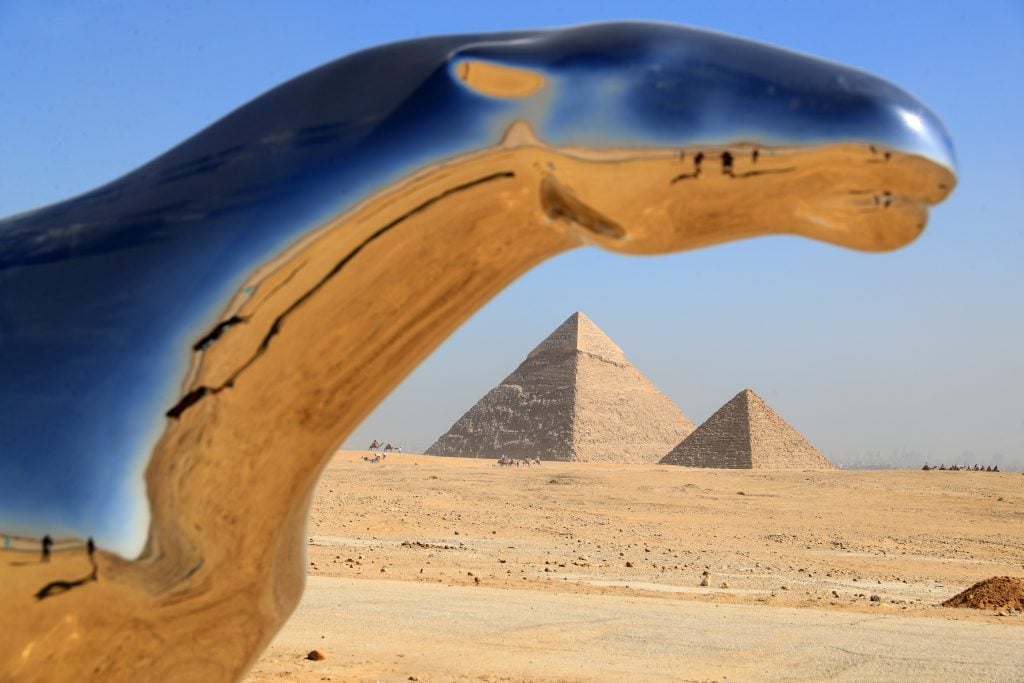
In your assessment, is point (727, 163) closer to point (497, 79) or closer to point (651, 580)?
point (497, 79)

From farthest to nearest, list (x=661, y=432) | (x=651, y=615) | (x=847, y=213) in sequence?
(x=661, y=432)
(x=651, y=615)
(x=847, y=213)

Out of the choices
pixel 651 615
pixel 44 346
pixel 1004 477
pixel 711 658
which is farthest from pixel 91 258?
pixel 1004 477

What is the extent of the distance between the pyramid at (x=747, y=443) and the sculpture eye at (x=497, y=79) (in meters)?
69.3

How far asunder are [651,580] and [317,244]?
44.6ft

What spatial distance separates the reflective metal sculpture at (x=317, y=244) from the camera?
1.77m

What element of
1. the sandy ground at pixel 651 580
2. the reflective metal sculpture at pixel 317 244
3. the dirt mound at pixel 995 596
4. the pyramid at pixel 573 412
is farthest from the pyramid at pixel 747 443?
the reflective metal sculpture at pixel 317 244

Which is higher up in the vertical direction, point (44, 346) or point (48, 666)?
point (44, 346)

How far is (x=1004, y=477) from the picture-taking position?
130ft

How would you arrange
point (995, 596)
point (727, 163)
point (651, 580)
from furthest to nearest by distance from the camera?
point (651, 580)
point (995, 596)
point (727, 163)

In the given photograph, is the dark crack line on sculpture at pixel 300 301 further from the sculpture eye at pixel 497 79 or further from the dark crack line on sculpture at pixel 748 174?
the dark crack line on sculpture at pixel 748 174

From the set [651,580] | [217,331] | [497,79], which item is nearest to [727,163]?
[497,79]

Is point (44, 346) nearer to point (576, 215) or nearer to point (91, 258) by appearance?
point (91, 258)

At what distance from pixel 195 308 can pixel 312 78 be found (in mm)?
479

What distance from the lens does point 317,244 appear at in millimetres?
1895
